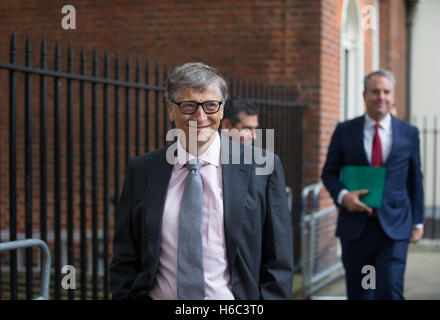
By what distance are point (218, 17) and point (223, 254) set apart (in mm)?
6918

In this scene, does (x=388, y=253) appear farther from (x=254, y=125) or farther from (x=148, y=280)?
(x=148, y=280)

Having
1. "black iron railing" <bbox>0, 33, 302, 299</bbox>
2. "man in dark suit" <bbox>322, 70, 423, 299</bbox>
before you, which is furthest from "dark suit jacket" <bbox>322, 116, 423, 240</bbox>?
"black iron railing" <bbox>0, 33, 302, 299</bbox>

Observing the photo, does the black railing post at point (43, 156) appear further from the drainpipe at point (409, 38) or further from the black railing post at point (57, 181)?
the drainpipe at point (409, 38)

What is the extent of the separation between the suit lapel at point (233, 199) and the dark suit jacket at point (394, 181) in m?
2.63

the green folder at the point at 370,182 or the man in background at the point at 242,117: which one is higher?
the man in background at the point at 242,117

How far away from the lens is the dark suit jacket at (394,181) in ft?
17.9

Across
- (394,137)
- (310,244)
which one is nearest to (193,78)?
(394,137)

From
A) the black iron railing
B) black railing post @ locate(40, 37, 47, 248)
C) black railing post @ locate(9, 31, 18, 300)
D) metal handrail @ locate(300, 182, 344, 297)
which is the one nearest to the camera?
black railing post @ locate(9, 31, 18, 300)

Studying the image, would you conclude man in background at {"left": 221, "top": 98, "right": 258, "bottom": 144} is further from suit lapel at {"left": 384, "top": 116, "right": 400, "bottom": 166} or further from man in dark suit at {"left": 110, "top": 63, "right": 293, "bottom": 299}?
man in dark suit at {"left": 110, "top": 63, "right": 293, "bottom": 299}

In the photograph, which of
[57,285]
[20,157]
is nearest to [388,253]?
[57,285]

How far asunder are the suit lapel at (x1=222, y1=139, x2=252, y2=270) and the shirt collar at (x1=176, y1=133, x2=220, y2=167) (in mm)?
50

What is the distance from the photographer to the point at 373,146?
219 inches

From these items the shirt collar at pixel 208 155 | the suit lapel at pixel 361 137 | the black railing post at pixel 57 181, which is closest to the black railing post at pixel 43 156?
the black railing post at pixel 57 181

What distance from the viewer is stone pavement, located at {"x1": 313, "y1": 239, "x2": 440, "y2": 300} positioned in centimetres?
828
